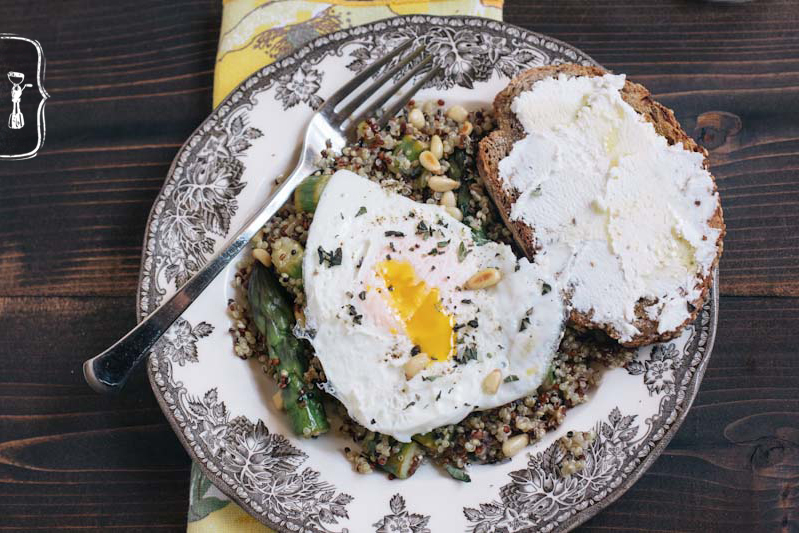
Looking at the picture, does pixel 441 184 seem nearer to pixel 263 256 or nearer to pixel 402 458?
pixel 263 256

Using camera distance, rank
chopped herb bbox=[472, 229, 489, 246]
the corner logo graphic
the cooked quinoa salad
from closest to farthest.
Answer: the cooked quinoa salad
chopped herb bbox=[472, 229, 489, 246]
the corner logo graphic

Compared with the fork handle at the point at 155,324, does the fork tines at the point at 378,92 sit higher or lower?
higher

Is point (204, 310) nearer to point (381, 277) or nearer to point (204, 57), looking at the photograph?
point (381, 277)

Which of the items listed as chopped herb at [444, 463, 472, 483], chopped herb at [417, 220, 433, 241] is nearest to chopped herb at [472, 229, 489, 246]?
chopped herb at [417, 220, 433, 241]

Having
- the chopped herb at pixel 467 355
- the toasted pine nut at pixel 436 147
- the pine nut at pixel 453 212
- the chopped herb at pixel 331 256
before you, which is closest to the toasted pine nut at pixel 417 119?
the toasted pine nut at pixel 436 147

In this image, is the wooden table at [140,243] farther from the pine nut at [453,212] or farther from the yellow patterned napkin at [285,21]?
the pine nut at [453,212]

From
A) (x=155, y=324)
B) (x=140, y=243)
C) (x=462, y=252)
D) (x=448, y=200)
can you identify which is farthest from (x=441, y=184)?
(x=140, y=243)

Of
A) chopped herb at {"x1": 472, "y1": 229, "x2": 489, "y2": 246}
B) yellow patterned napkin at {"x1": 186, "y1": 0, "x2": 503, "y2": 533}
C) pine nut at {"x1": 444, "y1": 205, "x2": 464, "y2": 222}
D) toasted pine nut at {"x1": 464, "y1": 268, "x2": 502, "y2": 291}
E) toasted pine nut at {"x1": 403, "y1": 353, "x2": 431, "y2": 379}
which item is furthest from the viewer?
yellow patterned napkin at {"x1": 186, "y1": 0, "x2": 503, "y2": 533}

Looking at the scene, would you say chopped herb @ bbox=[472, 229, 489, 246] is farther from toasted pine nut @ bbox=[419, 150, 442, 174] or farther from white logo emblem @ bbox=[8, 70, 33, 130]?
white logo emblem @ bbox=[8, 70, 33, 130]
